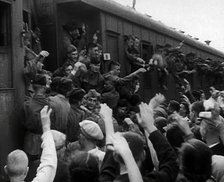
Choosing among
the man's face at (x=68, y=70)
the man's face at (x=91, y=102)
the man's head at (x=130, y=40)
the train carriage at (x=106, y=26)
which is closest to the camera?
the man's face at (x=91, y=102)

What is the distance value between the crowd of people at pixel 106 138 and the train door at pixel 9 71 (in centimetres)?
18

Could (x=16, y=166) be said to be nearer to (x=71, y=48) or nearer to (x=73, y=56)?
(x=73, y=56)

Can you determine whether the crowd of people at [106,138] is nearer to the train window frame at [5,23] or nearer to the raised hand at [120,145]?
the raised hand at [120,145]

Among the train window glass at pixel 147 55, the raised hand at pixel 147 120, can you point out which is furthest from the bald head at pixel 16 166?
the train window glass at pixel 147 55

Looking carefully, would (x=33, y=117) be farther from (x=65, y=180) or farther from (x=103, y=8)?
(x=103, y=8)

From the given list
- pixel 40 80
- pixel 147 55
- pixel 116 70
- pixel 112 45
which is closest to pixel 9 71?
pixel 40 80

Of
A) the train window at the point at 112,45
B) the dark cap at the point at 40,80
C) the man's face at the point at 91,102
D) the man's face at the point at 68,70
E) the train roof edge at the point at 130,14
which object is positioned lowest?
the man's face at the point at 91,102

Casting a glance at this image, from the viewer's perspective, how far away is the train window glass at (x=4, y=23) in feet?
18.1

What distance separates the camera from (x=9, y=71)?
214 inches

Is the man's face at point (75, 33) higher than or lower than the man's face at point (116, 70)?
higher

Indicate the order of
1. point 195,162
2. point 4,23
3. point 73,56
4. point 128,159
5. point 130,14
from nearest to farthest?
point 128,159 → point 195,162 → point 4,23 → point 73,56 → point 130,14

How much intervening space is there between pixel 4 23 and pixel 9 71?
0.62m

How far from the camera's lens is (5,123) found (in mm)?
5211

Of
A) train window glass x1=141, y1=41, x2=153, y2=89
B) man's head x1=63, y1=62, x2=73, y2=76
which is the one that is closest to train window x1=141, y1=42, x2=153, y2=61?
train window glass x1=141, y1=41, x2=153, y2=89
